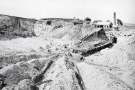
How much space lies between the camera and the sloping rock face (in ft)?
56.4

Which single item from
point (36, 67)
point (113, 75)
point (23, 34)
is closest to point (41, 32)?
point (23, 34)

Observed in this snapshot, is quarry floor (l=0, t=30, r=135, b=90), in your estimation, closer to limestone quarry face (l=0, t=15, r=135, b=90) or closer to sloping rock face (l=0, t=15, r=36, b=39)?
limestone quarry face (l=0, t=15, r=135, b=90)

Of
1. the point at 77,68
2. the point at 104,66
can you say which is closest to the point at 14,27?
the point at 77,68

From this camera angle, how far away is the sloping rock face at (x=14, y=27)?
17202 mm

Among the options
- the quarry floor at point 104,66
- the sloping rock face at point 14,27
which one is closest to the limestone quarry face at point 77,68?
the quarry floor at point 104,66

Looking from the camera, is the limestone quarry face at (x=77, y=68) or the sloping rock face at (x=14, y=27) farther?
the sloping rock face at (x=14, y=27)

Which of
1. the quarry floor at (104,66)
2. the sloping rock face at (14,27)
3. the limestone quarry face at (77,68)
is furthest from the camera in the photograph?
the sloping rock face at (14,27)

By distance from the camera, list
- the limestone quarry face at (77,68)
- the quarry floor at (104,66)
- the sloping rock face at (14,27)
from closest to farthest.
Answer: the limestone quarry face at (77,68)
the quarry floor at (104,66)
the sloping rock face at (14,27)

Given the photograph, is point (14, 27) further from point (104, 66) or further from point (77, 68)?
point (104, 66)

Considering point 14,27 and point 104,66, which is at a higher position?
point 14,27

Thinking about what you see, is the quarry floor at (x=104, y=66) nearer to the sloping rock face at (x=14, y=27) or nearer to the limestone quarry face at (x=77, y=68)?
the limestone quarry face at (x=77, y=68)

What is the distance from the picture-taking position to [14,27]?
1955cm

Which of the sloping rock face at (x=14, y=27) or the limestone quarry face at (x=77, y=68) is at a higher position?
the sloping rock face at (x=14, y=27)

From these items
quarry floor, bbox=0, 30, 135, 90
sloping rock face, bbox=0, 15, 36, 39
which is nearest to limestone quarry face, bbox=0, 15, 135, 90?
quarry floor, bbox=0, 30, 135, 90
